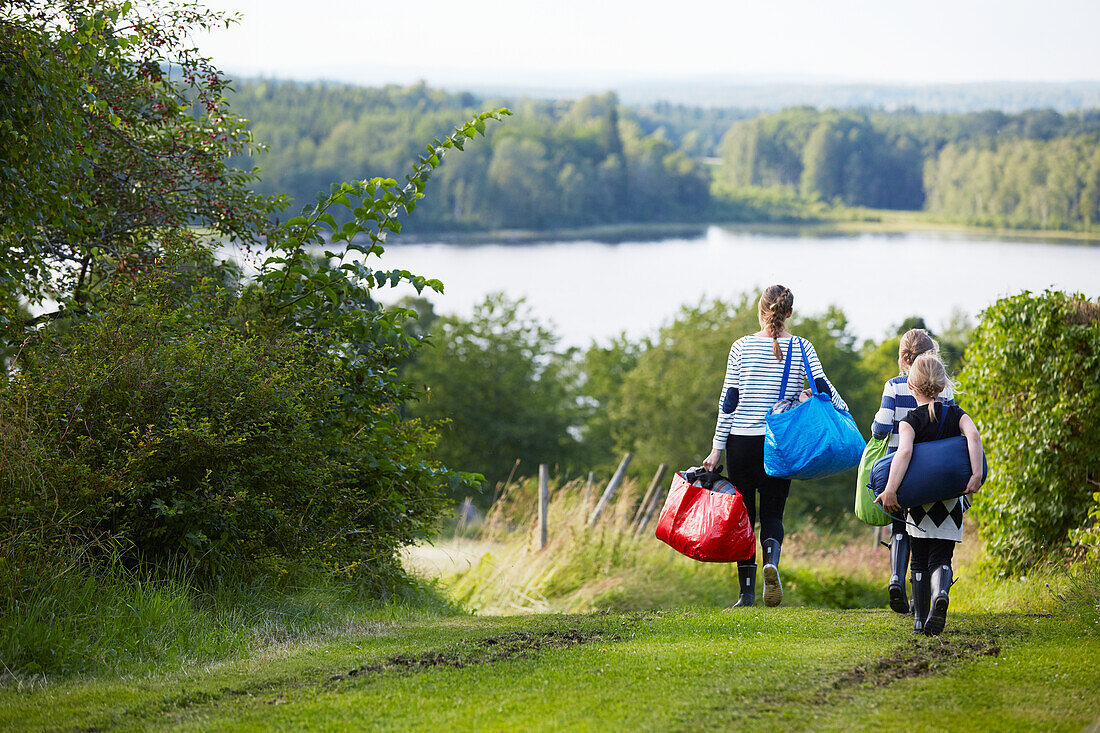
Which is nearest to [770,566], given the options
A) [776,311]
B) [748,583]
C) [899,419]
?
[748,583]

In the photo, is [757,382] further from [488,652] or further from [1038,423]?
[1038,423]

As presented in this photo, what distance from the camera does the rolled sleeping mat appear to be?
469cm

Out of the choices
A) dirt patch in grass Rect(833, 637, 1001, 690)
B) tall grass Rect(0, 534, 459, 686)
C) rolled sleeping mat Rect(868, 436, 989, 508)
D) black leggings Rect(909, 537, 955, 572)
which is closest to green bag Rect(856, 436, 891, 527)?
black leggings Rect(909, 537, 955, 572)

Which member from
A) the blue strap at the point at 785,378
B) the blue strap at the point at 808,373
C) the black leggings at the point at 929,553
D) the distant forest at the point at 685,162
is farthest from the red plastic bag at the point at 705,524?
the distant forest at the point at 685,162

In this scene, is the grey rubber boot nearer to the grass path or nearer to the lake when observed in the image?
the grass path

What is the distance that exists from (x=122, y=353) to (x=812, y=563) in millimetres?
11372

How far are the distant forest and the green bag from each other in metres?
64.3

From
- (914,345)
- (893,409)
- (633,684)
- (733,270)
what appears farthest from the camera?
(733,270)

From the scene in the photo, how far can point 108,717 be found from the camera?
12.1 ft

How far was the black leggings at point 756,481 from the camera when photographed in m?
A: 5.93

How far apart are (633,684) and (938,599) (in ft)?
5.68

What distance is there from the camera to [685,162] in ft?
372

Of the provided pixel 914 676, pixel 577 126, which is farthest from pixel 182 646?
pixel 577 126

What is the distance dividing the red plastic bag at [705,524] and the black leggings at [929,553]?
1071 millimetres
